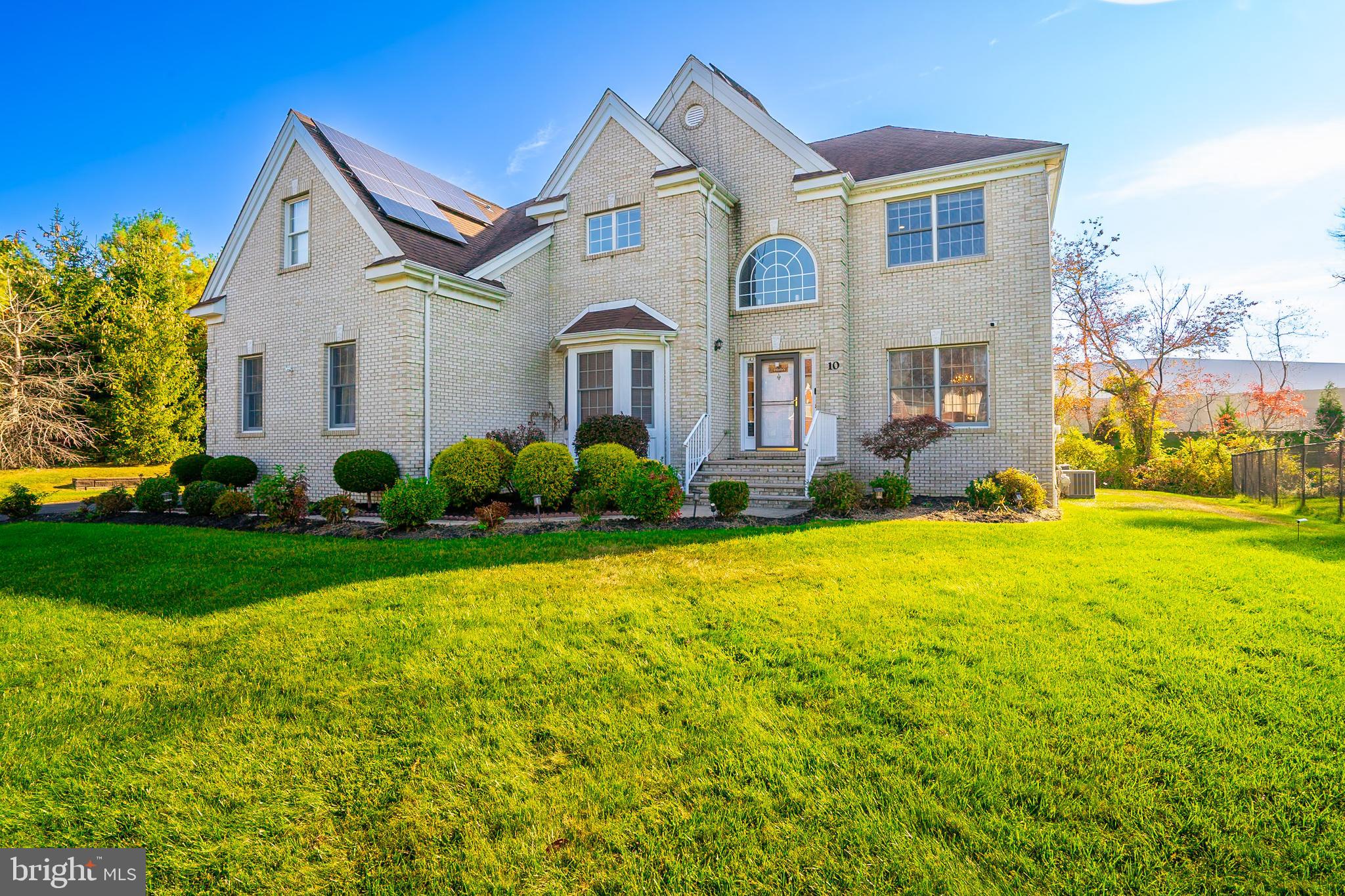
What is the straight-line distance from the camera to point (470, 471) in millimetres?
10039

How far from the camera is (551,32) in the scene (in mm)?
10695

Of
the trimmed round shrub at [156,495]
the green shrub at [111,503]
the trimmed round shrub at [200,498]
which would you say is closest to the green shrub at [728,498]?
the trimmed round shrub at [200,498]

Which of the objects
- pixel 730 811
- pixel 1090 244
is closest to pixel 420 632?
pixel 730 811

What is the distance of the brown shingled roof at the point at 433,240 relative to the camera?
11891 millimetres

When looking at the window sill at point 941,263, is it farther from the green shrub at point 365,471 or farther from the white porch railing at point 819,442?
the green shrub at point 365,471

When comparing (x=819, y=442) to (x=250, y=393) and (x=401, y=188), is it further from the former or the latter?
(x=250, y=393)

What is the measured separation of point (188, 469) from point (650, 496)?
1136cm

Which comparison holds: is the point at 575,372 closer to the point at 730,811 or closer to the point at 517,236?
the point at 517,236

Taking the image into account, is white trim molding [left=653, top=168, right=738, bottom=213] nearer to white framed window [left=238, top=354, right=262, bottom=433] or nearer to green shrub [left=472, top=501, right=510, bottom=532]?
green shrub [left=472, top=501, right=510, bottom=532]

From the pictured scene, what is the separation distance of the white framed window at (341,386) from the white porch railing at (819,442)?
9.05 meters

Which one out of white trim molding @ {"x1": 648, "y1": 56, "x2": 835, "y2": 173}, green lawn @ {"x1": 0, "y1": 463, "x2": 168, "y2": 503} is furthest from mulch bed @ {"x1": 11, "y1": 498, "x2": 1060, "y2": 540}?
white trim molding @ {"x1": 648, "y1": 56, "x2": 835, "y2": 173}

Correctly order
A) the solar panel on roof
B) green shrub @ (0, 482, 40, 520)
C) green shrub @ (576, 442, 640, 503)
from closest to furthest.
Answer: green shrub @ (576, 442, 640, 503) → green shrub @ (0, 482, 40, 520) → the solar panel on roof

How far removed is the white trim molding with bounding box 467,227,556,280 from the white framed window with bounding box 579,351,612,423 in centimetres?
251

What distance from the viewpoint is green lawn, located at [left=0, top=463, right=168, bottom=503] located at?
15.4 meters
